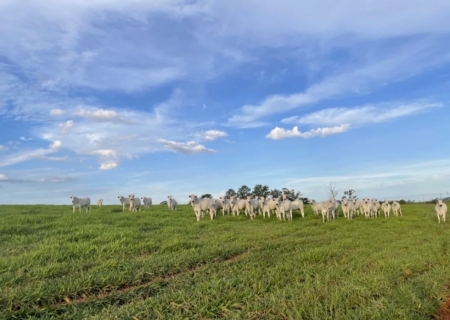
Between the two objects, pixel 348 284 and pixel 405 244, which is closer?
pixel 348 284

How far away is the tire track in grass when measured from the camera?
6.35 m

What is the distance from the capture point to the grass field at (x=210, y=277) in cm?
591

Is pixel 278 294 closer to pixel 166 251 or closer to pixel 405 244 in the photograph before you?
pixel 166 251

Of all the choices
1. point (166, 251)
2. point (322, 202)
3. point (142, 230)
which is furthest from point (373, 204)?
point (166, 251)

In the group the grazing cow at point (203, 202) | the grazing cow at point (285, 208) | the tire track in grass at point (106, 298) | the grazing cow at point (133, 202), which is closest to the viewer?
the tire track in grass at point (106, 298)

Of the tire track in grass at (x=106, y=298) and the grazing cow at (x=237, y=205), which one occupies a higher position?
the grazing cow at (x=237, y=205)

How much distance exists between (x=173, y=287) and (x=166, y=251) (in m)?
3.87

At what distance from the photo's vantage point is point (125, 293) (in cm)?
721

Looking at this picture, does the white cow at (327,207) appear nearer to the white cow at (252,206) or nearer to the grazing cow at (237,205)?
the white cow at (252,206)

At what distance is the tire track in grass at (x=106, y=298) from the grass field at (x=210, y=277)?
0.02m

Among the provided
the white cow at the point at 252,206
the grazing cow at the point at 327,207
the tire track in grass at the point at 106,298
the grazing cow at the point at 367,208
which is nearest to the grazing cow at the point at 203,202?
the white cow at the point at 252,206

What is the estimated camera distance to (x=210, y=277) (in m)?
8.08

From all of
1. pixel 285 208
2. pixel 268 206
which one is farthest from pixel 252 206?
pixel 285 208

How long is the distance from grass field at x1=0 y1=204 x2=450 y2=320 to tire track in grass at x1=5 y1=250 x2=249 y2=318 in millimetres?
19
